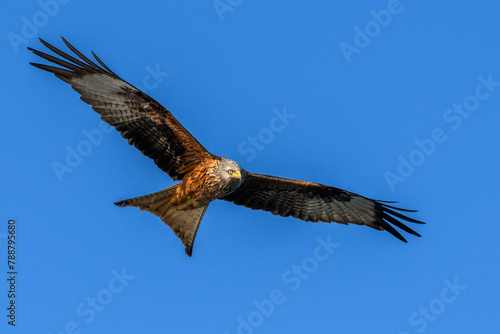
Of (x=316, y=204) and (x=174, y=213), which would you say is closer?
(x=174, y=213)

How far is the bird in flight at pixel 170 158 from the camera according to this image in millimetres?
12344

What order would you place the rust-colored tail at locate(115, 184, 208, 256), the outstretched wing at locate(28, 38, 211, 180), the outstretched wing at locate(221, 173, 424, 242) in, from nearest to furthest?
the outstretched wing at locate(28, 38, 211, 180), the rust-colored tail at locate(115, 184, 208, 256), the outstretched wing at locate(221, 173, 424, 242)

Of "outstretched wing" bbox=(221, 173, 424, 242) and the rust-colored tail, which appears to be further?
"outstretched wing" bbox=(221, 173, 424, 242)

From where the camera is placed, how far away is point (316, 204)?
46.3ft

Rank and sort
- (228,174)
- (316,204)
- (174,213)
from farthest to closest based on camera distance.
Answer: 1. (316,204)
2. (174,213)
3. (228,174)

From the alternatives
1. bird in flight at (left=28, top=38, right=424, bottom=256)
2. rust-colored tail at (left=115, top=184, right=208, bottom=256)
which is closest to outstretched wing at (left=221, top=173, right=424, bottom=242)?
bird in flight at (left=28, top=38, right=424, bottom=256)

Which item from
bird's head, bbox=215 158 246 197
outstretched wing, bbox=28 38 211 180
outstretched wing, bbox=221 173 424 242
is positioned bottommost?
outstretched wing, bbox=221 173 424 242

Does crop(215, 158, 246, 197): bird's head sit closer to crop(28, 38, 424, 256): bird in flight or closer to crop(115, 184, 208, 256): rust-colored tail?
crop(28, 38, 424, 256): bird in flight

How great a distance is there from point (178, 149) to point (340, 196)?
3.32 m

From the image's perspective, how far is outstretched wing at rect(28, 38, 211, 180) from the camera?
12.3 metres

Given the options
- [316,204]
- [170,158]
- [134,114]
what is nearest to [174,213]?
[170,158]

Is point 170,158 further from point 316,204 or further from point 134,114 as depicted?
point 316,204

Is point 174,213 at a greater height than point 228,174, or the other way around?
point 174,213

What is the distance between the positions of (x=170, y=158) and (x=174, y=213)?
989mm
